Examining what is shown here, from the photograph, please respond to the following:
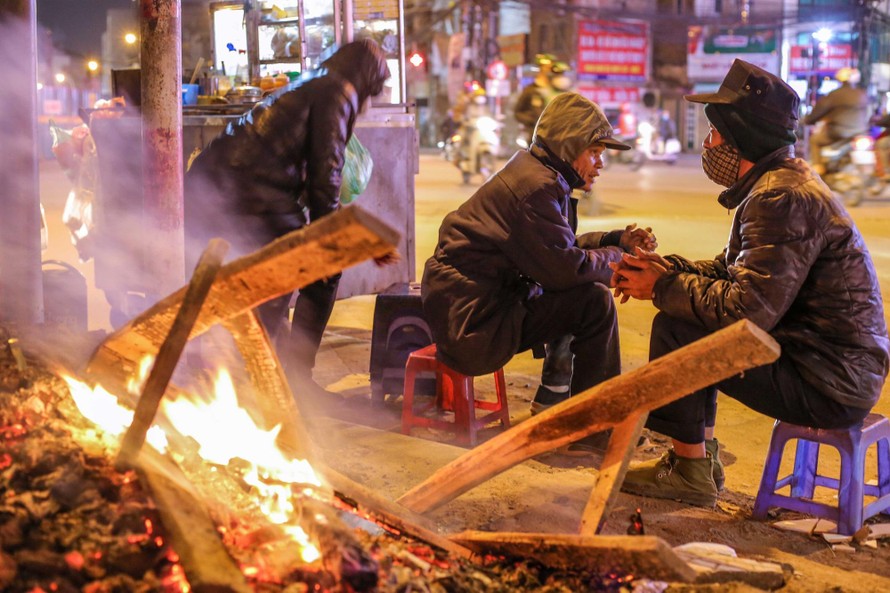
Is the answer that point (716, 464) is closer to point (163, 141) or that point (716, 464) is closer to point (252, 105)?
point (163, 141)

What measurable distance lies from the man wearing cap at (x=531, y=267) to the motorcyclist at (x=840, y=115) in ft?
43.0

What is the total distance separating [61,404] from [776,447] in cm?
287

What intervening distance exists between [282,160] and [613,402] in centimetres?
294

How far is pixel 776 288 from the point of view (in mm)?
3826

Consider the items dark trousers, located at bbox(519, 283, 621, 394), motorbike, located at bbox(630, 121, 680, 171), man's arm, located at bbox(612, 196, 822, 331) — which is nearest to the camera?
man's arm, located at bbox(612, 196, 822, 331)

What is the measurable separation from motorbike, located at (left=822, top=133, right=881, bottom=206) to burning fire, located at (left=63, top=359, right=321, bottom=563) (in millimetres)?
15398

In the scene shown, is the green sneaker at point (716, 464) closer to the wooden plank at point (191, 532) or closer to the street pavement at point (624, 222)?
the street pavement at point (624, 222)

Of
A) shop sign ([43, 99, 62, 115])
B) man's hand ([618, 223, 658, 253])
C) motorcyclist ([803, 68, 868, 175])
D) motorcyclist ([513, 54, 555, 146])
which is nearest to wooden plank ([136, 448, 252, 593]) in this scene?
man's hand ([618, 223, 658, 253])

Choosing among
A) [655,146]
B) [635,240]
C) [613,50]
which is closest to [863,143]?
[635,240]

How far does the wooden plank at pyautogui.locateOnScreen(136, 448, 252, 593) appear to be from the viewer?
8.09 ft

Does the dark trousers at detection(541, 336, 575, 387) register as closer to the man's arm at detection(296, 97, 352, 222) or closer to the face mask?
the face mask

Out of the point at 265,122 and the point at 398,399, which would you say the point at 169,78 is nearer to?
the point at 265,122

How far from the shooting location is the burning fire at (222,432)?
334 cm

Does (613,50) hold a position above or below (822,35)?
below
